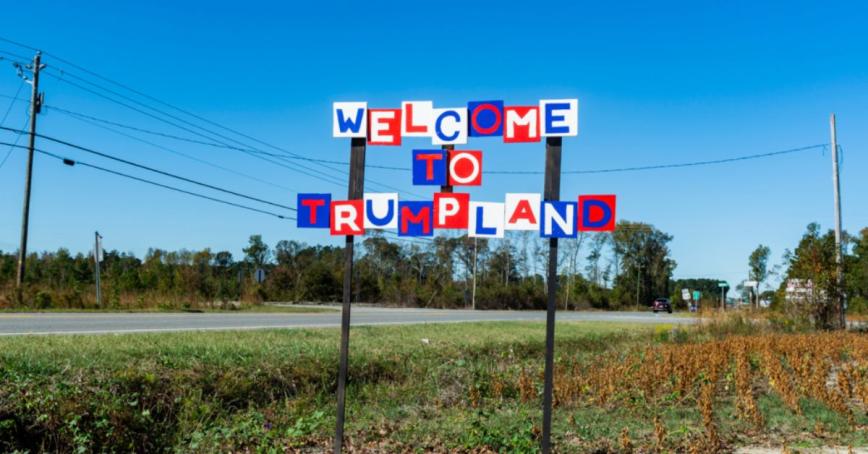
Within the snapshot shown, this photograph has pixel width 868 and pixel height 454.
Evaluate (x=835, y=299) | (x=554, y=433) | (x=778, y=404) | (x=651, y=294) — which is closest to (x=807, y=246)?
(x=835, y=299)

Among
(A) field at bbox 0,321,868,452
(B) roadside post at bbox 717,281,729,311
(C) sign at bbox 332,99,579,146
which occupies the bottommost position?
(A) field at bbox 0,321,868,452

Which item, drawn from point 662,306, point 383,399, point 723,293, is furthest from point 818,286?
point 662,306

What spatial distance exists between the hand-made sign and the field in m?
2.31

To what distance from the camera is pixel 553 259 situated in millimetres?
5617

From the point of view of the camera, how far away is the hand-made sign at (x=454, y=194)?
557 centimetres

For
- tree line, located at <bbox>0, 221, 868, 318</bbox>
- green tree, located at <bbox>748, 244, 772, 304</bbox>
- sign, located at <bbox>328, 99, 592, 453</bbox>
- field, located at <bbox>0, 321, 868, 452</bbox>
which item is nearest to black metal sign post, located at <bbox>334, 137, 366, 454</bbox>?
sign, located at <bbox>328, 99, 592, 453</bbox>

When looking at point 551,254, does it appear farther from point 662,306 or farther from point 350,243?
point 662,306

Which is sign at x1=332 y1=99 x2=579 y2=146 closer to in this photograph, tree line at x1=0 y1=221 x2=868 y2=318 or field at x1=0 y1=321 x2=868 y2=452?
field at x1=0 y1=321 x2=868 y2=452

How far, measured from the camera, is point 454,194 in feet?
19.5

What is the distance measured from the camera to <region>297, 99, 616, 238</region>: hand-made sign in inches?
219

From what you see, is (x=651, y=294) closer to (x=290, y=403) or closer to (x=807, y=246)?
(x=807, y=246)

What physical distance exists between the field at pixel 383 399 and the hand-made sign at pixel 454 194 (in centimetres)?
231

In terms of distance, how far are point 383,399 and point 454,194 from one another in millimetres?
4747

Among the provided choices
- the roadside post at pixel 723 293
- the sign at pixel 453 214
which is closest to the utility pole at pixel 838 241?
the roadside post at pixel 723 293
